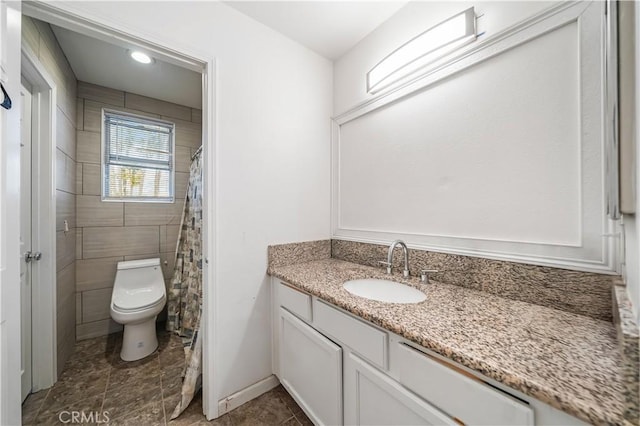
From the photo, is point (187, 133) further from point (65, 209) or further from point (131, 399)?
point (131, 399)

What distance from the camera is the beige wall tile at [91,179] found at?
7.11ft

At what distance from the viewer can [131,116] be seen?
2393 millimetres

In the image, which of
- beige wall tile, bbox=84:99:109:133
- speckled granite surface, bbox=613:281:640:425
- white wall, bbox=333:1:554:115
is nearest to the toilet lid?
beige wall tile, bbox=84:99:109:133

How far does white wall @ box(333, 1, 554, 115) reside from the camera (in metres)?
1.04

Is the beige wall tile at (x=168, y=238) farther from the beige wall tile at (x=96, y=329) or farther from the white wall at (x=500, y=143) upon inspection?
the white wall at (x=500, y=143)

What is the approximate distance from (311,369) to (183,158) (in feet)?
8.12

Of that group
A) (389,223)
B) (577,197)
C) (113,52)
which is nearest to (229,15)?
(113,52)

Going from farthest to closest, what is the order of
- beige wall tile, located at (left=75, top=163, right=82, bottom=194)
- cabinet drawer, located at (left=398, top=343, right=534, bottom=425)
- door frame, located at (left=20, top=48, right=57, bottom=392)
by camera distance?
beige wall tile, located at (left=75, top=163, right=82, bottom=194) → door frame, located at (left=20, top=48, right=57, bottom=392) → cabinet drawer, located at (left=398, top=343, right=534, bottom=425)

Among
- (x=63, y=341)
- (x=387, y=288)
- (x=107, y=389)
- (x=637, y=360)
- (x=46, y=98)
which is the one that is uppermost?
(x=46, y=98)

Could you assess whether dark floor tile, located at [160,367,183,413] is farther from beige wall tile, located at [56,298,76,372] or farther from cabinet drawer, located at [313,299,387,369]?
cabinet drawer, located at [313,299,387,369]

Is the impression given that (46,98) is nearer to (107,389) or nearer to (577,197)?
(107,389)

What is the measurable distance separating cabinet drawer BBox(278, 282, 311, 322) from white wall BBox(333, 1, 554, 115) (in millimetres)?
1365

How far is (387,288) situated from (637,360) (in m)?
0.90

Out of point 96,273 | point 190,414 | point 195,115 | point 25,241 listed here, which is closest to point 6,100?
point 25,241
